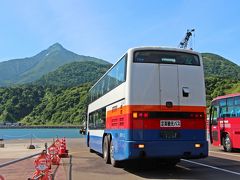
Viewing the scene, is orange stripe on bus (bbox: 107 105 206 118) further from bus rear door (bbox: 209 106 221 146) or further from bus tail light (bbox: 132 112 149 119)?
bus rear door (bbox: 209 106 221 146)

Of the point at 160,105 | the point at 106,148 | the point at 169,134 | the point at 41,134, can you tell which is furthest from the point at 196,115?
the point at 41,134

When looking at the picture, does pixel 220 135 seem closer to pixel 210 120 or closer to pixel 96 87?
pixel 210 120

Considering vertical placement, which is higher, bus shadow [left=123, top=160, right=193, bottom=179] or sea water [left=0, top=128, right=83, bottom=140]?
sea water [left=0, top=128, right=83, bottom=140]

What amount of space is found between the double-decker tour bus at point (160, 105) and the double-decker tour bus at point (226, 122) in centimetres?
761

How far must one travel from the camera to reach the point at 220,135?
21953 mm

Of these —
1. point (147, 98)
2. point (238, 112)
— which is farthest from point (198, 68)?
point (238, 112)

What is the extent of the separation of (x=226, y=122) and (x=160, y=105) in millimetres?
9791

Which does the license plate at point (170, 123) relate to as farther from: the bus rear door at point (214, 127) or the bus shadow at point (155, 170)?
the bus rear door at point (214, 127)

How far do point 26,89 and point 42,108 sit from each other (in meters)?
15.8

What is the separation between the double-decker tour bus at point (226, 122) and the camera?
790 inches

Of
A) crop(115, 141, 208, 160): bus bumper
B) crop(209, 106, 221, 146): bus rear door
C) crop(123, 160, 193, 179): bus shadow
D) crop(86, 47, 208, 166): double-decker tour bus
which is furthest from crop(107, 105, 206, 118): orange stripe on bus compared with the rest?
crop(209, 106, 221, 146): bus rear door

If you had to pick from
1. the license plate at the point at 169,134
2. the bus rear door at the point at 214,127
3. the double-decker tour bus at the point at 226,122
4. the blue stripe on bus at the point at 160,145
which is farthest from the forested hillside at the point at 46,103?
the license plate at the point at 169,134

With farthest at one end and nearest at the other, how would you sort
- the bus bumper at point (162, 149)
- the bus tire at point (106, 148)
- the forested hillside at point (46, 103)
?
1. the forested hillside at point (46, 103)
2. the bus tire at point (106, 148)
3. the bus bumper at point (162, 149)

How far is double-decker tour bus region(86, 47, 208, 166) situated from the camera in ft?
40.1
